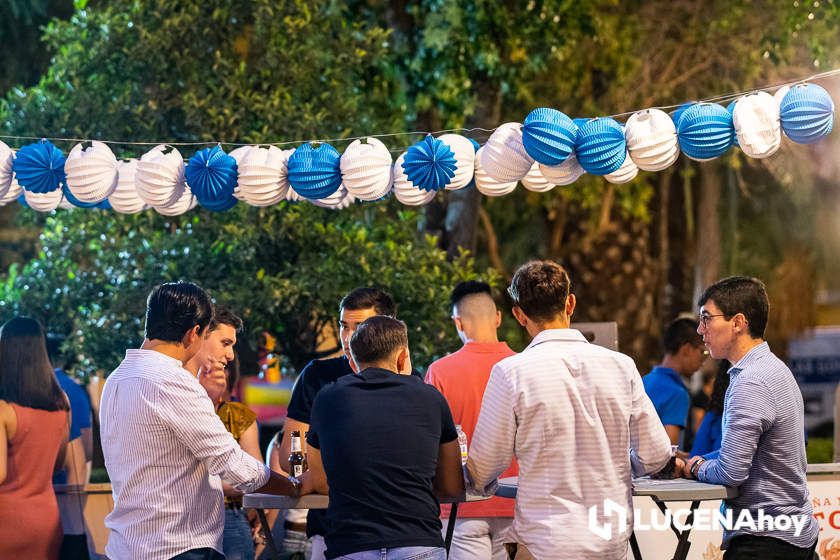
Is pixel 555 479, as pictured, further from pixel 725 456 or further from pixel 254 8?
pixel 254 8

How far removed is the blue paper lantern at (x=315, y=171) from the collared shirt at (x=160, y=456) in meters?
1.91

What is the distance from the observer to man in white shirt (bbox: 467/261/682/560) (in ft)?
11.5

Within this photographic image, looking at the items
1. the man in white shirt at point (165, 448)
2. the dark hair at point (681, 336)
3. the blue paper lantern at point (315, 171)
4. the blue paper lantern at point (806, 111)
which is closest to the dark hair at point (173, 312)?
the man in white shirt at point (165, 448)

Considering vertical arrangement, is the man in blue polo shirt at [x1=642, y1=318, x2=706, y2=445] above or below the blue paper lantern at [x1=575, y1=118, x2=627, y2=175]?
below

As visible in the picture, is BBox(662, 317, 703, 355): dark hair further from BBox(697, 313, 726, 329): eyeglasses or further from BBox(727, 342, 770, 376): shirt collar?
BBox(727, 342, 770, 376): shirt collar

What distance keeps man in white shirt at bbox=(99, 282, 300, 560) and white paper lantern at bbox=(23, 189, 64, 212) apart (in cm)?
227

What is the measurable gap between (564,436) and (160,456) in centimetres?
133

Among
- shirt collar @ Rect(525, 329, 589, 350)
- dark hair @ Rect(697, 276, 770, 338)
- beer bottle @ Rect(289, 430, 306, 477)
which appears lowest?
beer bottle @ Rect(289, 430, 306, 477)

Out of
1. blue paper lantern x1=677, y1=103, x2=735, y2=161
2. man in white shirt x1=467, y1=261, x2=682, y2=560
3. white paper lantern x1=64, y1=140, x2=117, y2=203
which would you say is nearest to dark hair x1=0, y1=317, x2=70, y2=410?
white paper lantern x1=64, y1=140, x2=117, y2=203

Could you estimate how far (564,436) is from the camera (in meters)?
3.51

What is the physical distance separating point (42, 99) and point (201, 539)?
15.2ft

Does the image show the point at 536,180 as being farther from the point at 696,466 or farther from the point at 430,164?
the point at 696,466

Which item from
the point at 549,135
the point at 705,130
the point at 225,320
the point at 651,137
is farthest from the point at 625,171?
the point at 225,320

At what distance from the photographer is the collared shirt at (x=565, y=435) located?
3.50 m
